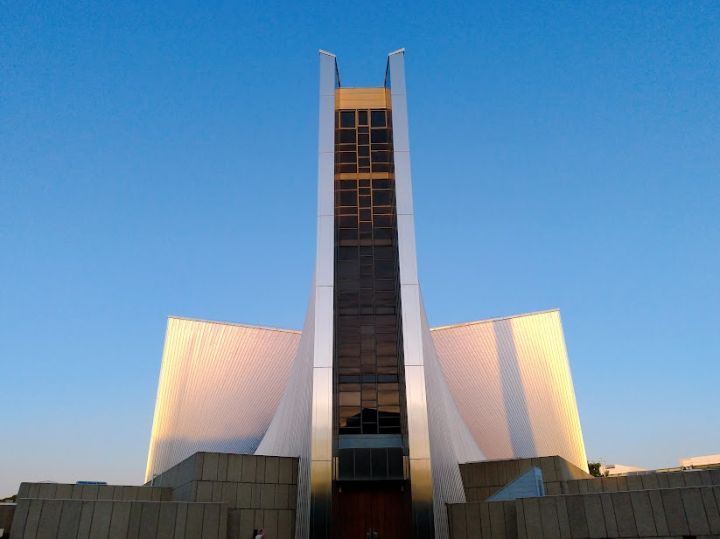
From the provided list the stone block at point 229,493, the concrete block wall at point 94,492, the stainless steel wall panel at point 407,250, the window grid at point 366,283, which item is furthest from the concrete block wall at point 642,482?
the concrete block wall at point 94,492

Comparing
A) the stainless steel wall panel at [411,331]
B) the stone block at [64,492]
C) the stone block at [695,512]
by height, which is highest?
the stainless steel wall panel at [411,331]

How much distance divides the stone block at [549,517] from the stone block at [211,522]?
23.9 feet

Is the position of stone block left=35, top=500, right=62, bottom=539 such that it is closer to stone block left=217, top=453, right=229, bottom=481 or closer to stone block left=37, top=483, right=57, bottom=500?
stone block left=217, top=453, right=229, bottom=481

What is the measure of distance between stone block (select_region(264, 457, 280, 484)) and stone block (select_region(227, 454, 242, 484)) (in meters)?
0.77

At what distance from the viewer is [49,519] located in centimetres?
1266

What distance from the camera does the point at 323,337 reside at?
59.0 ft

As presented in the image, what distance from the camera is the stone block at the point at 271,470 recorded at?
17.6 m

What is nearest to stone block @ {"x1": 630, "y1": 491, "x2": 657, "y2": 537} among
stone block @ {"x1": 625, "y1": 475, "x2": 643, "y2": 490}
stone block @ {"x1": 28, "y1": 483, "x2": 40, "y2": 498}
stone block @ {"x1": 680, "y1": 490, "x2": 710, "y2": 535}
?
stone block @ {"x1": 680, "y1": 490, "x2": 710, "y2": 535}

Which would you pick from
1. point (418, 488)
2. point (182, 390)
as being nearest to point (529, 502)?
point (418, 488)

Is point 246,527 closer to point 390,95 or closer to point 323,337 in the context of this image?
point 323,337

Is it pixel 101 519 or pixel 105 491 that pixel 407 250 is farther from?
pixel 105 491

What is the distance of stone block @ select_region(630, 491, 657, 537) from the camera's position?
1251 cm

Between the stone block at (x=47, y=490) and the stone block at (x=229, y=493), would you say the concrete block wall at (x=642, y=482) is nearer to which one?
the stone block at (x=229, y=493)

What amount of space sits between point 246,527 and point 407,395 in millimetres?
5638
